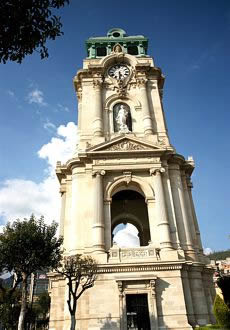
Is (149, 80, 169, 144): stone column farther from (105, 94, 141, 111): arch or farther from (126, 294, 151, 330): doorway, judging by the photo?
(126, 294, 151, 330): doorway

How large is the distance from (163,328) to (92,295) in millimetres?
5375

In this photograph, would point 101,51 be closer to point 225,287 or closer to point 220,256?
point 225,287

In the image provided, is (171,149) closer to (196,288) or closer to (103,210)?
(103,210)

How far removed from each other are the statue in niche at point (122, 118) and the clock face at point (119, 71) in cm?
385

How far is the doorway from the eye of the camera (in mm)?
21406

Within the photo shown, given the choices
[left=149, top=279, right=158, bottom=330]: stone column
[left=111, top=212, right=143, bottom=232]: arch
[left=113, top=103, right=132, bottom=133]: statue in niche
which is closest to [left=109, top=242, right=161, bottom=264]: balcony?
[left=149, top=279, right=158, bottom=330]: stone column

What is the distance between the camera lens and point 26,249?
21.4 metres

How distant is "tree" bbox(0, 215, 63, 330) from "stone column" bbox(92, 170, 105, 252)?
3.21 m

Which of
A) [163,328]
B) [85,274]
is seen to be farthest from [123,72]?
[163,328]

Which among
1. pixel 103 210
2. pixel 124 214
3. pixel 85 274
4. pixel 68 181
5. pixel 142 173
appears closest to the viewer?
pixel 85 274

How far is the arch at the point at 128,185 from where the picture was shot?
26766 millimetres

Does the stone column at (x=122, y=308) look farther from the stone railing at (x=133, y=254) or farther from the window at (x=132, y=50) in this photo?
the window at (x=132, y=50)

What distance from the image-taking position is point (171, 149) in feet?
93.8

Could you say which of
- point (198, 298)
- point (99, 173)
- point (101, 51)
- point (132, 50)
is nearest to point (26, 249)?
point (99, 173)
